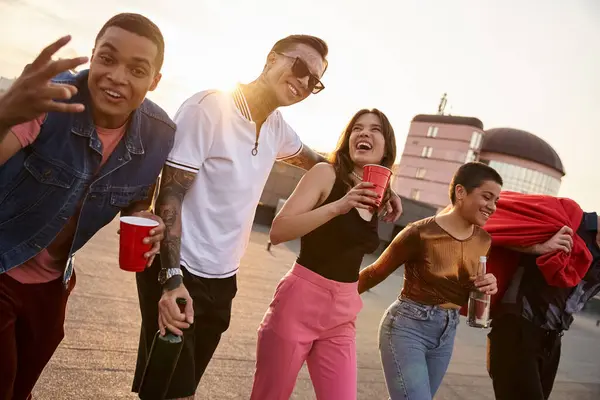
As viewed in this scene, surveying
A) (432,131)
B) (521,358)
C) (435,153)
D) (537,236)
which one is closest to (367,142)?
(537,236)

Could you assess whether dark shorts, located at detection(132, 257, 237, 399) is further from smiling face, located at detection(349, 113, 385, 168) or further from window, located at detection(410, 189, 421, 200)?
window, located at detection(410, 189, 421, 200)

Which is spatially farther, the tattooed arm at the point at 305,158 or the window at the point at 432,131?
the window at the point at 432,131

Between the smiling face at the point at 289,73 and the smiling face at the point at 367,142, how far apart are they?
46cm

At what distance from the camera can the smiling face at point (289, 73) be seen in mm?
2328

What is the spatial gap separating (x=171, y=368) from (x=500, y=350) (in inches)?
89.5

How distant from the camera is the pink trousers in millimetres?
2197

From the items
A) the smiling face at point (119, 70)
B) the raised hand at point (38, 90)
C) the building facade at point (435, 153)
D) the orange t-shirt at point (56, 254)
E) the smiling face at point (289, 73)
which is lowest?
the orange t-shirt at point (56, 254)

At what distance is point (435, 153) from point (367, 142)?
67.7 m

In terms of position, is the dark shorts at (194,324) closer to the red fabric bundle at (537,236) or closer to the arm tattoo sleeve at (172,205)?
the arm tattoo sleeve at (172,205)

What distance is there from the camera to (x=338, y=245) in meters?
2.34

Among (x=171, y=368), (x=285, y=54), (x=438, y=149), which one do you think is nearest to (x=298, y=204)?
(x=285, y=54)

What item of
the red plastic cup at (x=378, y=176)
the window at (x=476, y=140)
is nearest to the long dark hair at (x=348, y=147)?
the red plastic cup at (x=378, y=176)

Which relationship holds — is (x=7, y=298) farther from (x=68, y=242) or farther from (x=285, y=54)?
(x=285, y=54)

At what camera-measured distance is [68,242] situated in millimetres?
1861
